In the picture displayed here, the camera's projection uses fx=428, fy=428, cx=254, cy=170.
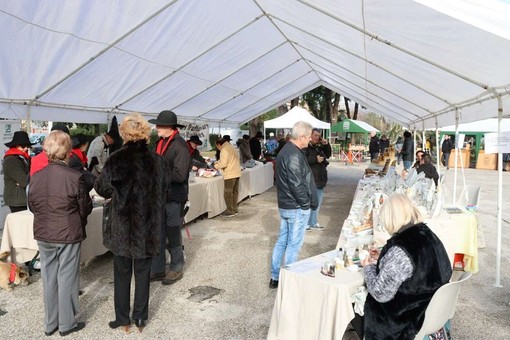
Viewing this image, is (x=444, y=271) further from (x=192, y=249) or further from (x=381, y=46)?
(x=192, y=249)

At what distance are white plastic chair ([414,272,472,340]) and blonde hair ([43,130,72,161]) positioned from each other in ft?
8.56

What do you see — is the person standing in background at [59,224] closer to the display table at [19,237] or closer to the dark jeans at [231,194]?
the display table at [19,237]

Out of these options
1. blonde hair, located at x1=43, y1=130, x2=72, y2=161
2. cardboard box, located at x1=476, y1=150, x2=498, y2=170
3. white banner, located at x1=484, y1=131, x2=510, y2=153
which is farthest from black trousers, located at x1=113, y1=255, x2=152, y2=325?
cardboard box, located at x1=476, y1=150, x2=498, y2=170

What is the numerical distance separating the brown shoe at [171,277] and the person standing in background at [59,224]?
3.99 ft

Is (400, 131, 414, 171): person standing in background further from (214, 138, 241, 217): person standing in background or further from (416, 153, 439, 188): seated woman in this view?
(214, 138, 241, 217): person standing in background

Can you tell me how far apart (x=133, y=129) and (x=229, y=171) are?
4766 mm

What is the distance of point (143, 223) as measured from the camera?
3.12 meters

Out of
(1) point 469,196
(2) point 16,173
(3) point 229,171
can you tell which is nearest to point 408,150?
(1) point 469,196

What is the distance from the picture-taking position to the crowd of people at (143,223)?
234 centimetres

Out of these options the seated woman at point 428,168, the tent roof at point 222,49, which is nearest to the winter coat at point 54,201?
the tent roof at point 222,49

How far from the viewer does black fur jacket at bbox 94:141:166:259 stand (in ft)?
10.0

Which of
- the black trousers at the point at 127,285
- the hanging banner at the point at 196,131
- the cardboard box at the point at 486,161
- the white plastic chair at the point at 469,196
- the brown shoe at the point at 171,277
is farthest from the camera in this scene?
the cardboard box at the point at 486,161

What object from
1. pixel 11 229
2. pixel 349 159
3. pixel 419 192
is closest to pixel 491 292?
pixel 419 192

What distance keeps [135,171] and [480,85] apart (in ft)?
10.3
